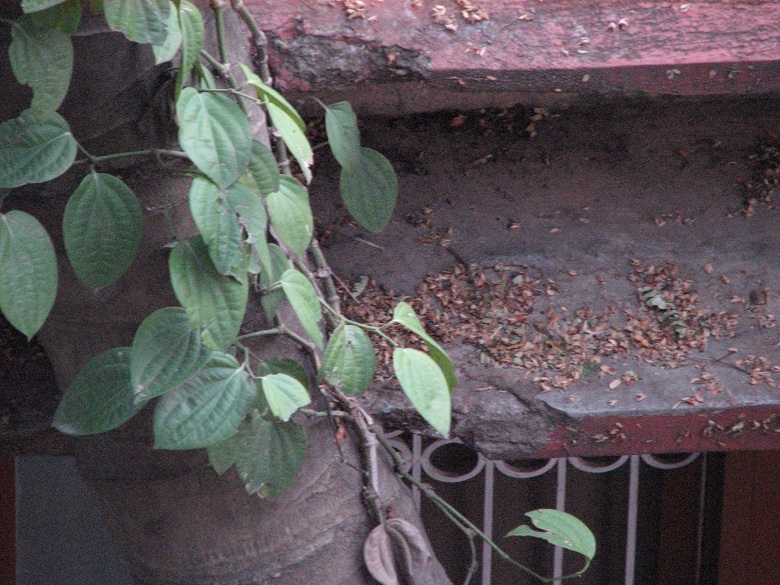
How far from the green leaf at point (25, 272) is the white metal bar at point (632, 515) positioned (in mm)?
1653

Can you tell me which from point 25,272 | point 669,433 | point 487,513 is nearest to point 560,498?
point 487,513

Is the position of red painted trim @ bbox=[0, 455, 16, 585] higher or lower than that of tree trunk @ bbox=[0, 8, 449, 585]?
lower

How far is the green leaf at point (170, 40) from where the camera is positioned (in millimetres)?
630

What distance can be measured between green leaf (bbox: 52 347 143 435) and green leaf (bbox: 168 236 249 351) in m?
0.12

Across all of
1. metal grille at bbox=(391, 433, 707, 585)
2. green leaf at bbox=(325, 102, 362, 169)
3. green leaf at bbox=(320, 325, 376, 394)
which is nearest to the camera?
green leaf at bbox=(320, 325, 376, 394)

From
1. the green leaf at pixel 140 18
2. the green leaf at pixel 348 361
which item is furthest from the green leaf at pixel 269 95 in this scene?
the green leaf at pixel 348 361

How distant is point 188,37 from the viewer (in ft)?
2.13

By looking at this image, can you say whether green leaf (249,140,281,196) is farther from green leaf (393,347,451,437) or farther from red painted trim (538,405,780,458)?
red painted trim (538,405,780,458)

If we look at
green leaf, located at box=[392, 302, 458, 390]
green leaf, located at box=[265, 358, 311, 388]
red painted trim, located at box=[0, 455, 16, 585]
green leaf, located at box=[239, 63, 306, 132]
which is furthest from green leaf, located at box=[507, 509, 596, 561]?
red painted trim, located at box=[0, 455, 16, 585]

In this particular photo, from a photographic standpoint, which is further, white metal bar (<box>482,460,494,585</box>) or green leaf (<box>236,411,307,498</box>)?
white metal bar (<box>482,460,494,585</box>)

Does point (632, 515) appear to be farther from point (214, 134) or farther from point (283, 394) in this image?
point (214, 134)

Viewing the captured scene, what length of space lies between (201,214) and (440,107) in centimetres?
59

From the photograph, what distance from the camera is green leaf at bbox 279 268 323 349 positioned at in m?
0.75

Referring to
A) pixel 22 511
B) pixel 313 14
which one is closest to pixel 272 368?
pixel 313 14
